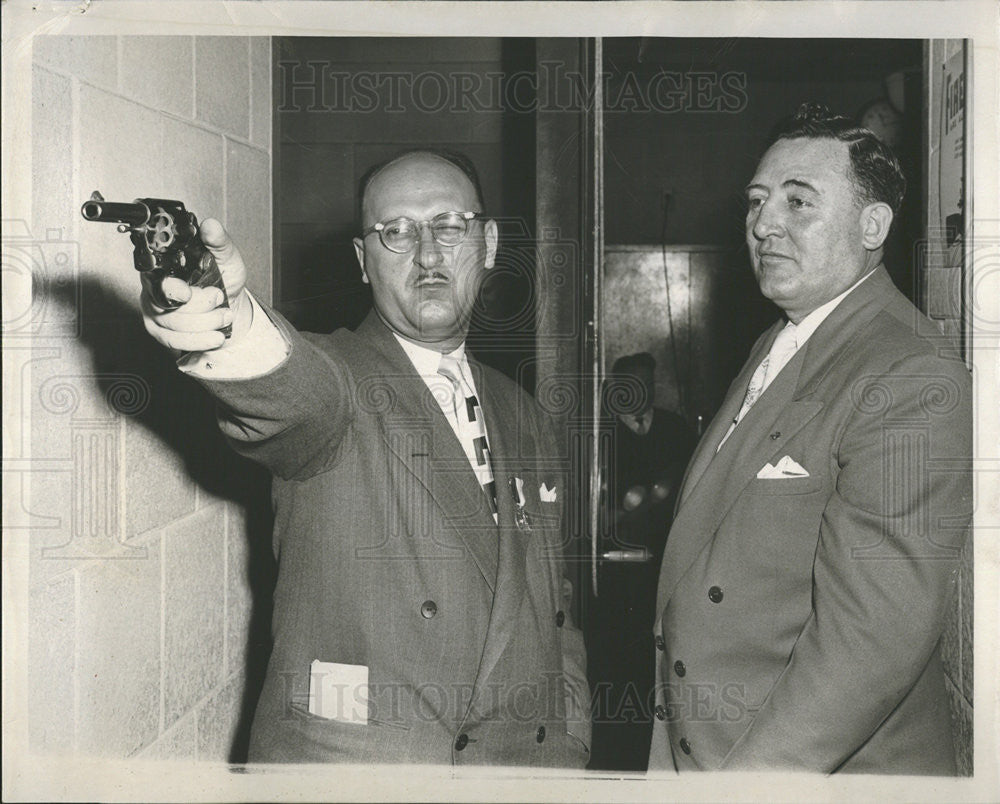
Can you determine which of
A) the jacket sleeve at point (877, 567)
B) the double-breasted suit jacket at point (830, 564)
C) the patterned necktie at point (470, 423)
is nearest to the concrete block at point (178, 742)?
the patterned necktie at point (470, 423)

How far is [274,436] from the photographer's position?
3.44 feet

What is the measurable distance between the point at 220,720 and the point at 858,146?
1.48 meters

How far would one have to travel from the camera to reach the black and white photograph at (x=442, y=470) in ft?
3.61

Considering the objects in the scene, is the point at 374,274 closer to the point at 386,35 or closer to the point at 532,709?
the point at 386,35

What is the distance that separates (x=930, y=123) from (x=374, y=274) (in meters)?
0.98

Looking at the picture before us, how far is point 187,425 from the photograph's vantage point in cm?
148

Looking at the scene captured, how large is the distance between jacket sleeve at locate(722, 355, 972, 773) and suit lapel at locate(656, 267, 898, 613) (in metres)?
0.08

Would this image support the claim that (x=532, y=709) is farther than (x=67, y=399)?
Yes

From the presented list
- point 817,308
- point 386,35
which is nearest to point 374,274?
point 386,35

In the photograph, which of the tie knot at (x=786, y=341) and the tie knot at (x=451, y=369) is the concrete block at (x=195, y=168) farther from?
the tie knot at (x=786, y=341)

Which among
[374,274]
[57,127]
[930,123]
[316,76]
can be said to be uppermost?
[316,76]

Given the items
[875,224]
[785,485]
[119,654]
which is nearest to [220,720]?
[119,654]

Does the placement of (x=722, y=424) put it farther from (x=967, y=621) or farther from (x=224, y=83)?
(x=224, y=83)

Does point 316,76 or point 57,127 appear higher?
point 316,76
